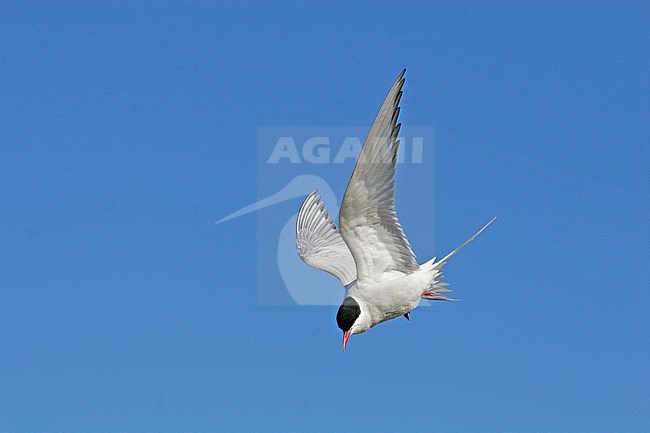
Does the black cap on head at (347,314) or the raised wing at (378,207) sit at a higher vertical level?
the raised wing at (378,207)

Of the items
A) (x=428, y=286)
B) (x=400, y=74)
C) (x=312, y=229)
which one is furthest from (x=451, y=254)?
(x=312, y=229)

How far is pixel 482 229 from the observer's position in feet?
28.4

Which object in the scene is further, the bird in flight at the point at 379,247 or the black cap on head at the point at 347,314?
the black cap on head at the point at 347,314

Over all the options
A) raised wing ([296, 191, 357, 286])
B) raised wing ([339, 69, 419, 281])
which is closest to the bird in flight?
raised wing ([339, 69, 419, 281])

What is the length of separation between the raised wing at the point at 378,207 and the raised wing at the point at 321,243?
1.34 metres

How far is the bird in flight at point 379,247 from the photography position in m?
7.67

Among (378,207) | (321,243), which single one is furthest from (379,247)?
(321,243)

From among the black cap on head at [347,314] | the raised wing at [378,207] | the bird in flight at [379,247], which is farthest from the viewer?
the black cap on head at [347,314]

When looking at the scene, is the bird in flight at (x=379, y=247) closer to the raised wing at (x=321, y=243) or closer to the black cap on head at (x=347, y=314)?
the black cap on head at (x=347, y=314)

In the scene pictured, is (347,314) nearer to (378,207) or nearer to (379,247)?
(379,247)

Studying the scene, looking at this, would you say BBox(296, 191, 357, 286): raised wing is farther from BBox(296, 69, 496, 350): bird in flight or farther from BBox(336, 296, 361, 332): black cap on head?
BBox(336, 296, 361, 332): black cap on head

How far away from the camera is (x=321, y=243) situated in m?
11.4

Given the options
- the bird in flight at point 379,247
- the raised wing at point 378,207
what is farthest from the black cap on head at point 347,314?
the raised wing at point 378,207

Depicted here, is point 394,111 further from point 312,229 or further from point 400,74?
point 312,229
